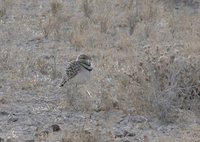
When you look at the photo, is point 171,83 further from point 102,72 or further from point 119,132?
point 102,72

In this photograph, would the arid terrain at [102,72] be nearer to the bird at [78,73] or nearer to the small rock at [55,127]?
the small rock at [55,127]

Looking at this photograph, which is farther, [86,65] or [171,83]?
[86,65]

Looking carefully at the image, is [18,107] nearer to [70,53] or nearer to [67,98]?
[67,98]

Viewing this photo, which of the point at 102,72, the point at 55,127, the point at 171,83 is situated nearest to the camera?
the point at 55,127

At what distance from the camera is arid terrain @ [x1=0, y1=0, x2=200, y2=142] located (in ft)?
24.6

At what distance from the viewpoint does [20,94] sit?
28.9 feet

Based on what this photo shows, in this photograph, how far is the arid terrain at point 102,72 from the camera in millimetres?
7484

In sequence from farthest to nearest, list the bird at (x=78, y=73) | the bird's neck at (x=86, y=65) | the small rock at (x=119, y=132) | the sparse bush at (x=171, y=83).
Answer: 1. the bird's neck at (x=86, y=65)
2. the bird at (x=78, y=73)
3. the sparse bush at (x=171, y=83)
4. the small rock at (x=119, y=132)

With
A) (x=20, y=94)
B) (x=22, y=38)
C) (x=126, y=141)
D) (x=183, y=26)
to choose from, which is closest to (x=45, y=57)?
(x=22, y=38)

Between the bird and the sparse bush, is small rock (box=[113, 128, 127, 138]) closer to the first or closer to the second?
the sparse bush

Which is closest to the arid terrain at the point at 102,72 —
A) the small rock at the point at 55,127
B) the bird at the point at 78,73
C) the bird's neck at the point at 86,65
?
the small rock at the point at 55,127

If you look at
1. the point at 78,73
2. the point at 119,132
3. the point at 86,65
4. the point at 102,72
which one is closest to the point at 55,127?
the point at 119,132

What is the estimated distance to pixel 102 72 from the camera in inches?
384

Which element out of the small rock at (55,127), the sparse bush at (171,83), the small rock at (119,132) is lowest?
the small rock at (119,132)
